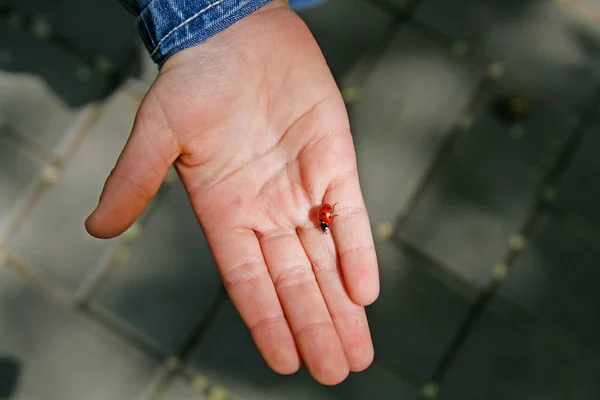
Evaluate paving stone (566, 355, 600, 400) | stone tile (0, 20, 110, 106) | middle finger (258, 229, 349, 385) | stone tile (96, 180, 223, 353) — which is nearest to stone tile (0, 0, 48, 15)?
stone tile (0, 20, 110, 106)

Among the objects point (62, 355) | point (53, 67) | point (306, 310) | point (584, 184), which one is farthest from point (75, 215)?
point (584, 184)

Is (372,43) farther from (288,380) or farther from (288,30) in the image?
(288,380)


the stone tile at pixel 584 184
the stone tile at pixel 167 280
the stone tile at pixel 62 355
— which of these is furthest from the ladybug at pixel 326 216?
the stone tile at pixel 584 184

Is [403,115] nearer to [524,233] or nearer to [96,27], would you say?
[524,233]

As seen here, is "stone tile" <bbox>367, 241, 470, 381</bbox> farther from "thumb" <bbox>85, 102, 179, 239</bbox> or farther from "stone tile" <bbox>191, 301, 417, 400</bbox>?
"thumb" <bbox>85, 102, 179, 239</bbox>

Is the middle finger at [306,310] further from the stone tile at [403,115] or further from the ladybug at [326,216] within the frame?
the stone tile at [403,115]
